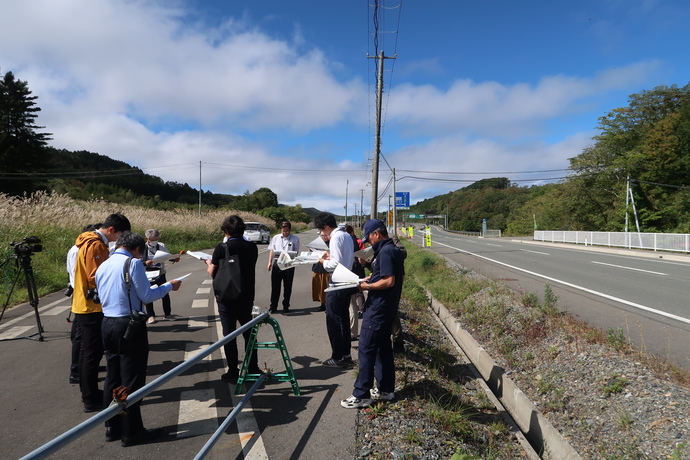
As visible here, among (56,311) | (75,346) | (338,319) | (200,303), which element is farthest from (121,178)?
(338,319)

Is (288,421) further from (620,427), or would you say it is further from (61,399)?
(620,427)

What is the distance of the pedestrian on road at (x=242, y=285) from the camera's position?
4.27 m

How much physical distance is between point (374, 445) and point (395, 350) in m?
2.25

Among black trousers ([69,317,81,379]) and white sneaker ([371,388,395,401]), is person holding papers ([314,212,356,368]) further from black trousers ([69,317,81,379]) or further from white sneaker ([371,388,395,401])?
black trousers ([69,317,81,379])

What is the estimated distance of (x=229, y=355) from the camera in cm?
437

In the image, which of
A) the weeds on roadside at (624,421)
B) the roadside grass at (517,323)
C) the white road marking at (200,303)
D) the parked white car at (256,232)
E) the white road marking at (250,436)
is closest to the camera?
the white road marking at (250,436)

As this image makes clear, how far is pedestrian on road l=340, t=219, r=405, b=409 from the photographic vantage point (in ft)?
12.3

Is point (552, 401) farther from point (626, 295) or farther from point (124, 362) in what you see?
point (626, 295)

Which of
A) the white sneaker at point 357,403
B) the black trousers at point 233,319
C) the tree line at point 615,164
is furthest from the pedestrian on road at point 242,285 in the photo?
the tree line at point 615,164

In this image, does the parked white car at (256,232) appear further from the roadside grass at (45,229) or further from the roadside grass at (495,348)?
the roadside grass at (495,348)

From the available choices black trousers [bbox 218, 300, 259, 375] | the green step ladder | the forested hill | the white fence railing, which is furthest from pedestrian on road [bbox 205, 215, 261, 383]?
the forested hill

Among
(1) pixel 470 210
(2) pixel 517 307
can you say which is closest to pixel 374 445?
(2) pixel 517 307

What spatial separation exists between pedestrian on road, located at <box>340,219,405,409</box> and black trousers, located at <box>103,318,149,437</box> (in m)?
1.90

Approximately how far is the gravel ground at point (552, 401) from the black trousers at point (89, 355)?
8.69ft
